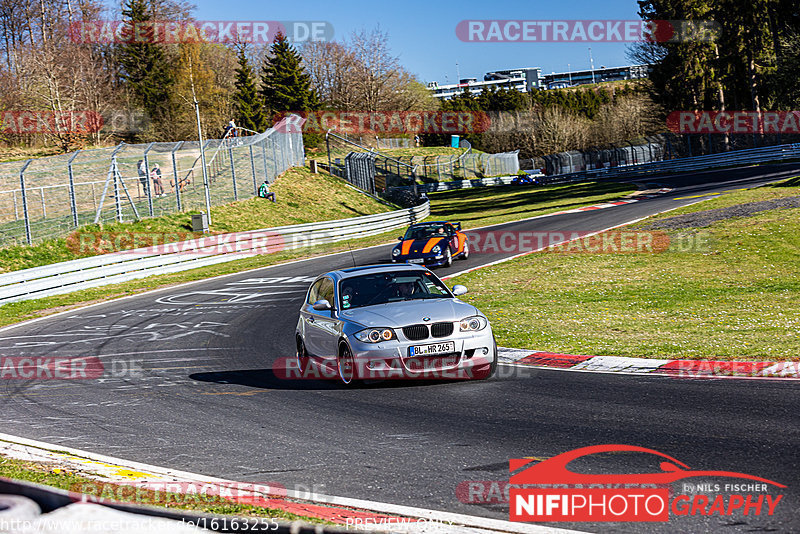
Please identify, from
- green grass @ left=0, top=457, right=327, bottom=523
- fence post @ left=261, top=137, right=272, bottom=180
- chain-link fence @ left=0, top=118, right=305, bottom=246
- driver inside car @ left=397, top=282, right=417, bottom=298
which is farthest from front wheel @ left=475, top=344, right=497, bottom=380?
fence post @ left=261, top=137, right=272, bottom=180

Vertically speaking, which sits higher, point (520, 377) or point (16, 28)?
point (16, 28)

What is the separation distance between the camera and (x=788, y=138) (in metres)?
72.6

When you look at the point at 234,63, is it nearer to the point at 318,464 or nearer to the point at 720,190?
the point at 720,190

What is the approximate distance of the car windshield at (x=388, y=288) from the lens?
10.2 metres

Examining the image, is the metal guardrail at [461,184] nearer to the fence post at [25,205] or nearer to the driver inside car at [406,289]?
the fence post at [25,205]

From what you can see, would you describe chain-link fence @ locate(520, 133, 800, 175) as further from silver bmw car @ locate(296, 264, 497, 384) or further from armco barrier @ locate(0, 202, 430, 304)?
silver bmw car @ locate(296, 264, 497, 384)

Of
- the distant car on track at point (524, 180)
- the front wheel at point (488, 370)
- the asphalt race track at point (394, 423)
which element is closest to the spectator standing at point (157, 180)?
the asphalt race track at point (394, 423)

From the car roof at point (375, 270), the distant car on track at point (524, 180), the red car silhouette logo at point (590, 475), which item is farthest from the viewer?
the distant car on track at point (524, 180)

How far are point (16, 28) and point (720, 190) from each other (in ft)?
196

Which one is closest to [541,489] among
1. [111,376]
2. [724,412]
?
[724,412]

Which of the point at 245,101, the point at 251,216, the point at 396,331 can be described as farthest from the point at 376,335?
the point at 245,101

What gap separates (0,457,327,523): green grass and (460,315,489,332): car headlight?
462 centimetres

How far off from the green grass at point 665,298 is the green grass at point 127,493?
714 cm

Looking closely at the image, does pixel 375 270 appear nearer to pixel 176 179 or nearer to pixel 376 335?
pixel 376 335
